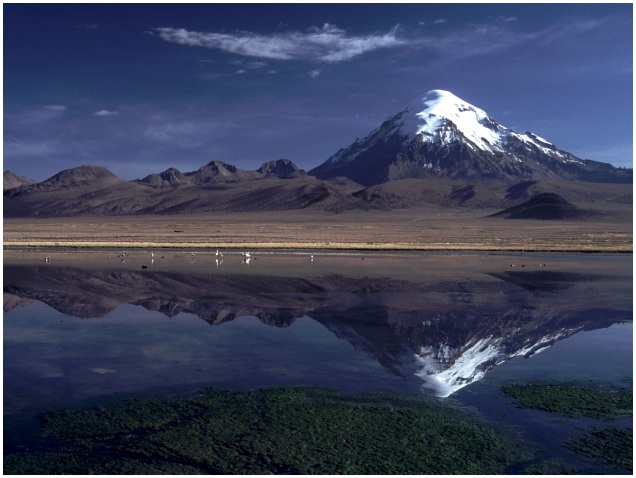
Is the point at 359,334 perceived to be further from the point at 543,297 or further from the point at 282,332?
the point at 543,297

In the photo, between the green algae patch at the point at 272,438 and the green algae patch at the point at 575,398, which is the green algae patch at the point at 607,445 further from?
the green algae patch at the point at 272,438

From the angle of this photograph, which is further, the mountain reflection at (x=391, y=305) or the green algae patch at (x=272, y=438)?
the mountain reflection at (x=391, y=305)

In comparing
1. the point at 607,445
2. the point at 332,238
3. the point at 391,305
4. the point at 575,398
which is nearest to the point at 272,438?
the point at 607,445

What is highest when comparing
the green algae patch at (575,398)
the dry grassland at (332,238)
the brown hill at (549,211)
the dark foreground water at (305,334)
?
the brown hill at (549,211)

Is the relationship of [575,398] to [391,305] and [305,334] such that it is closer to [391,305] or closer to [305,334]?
[305,334]

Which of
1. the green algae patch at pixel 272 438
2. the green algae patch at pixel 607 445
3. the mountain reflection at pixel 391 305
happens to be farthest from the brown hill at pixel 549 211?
the green algae patch at pixel 272 438

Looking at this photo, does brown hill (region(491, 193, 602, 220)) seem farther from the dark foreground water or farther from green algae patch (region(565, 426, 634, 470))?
green algae patch (region(565, 426, 634, 470))

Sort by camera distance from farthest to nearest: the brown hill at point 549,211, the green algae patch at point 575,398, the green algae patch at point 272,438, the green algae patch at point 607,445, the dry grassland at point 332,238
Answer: the brown hill at point 549,211 → the dry grassland at point 332,238 → the green algae patch at point 575,398 → the green algae patch at point 607,445 → the green algae patch at point 272,438
